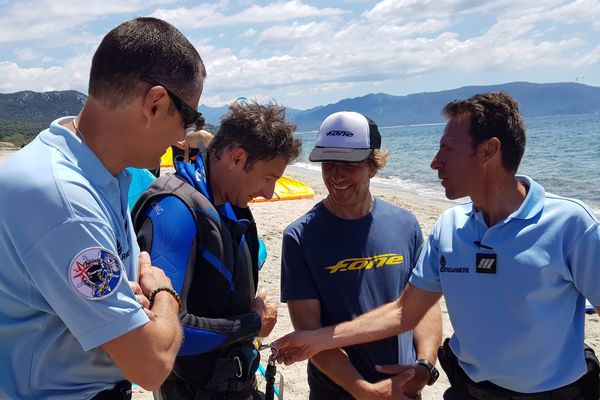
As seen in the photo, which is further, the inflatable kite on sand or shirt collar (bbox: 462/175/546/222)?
the inflatable kite on sand

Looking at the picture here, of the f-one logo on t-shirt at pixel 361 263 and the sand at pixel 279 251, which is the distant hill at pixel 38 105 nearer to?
the sand at pixel 279 251

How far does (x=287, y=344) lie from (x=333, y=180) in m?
0.92

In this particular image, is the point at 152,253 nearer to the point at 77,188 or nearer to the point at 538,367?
the point at 77,188

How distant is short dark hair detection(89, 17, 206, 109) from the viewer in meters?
1.72

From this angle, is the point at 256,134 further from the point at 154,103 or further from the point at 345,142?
the point at 154,103

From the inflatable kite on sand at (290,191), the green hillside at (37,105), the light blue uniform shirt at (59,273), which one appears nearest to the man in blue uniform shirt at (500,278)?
the light blue uniform shirt at (59,273)

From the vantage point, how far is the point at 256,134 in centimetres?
275

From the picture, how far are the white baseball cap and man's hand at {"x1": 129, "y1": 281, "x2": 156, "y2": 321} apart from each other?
4.66 ft

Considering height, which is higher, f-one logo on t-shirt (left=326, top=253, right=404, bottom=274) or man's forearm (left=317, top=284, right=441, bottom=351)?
f-one logo on t-shirt (left=326, top=253, right=404, bottom=274)

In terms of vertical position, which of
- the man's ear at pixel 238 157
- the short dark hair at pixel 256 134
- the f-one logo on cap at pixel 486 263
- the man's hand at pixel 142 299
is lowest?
the f-one logo on cap at pixel 486 263

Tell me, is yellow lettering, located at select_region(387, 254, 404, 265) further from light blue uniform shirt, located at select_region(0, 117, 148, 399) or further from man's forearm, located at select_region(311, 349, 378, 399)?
light blue uniform shirt, located at select_region(0, 117, 148, 399)

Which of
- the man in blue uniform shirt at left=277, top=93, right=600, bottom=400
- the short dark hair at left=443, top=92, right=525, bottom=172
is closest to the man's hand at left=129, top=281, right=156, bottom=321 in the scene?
the man in blue uniform shirt at left=277, top=93, right=600, bottom=400

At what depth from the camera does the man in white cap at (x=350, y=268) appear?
9.73 ft

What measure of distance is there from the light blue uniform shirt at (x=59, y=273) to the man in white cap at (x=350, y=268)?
141cm
